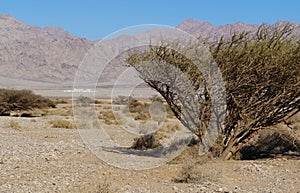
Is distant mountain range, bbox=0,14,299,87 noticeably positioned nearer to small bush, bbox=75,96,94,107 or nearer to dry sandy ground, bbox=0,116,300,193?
small bush, bbox=75,96,94,107

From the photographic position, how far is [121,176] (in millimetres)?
10367

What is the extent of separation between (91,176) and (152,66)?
413cm

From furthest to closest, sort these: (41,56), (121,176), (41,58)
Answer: (41,56), (41,58), (121,176)

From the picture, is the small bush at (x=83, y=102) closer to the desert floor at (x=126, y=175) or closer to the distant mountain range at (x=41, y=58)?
the desert floor at (x=126, y=175)


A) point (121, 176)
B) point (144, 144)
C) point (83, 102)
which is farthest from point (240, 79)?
point (83, 102)

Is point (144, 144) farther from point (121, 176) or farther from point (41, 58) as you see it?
point (41, 58)

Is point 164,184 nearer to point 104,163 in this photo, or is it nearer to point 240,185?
point 240,185

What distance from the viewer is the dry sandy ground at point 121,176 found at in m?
9.10

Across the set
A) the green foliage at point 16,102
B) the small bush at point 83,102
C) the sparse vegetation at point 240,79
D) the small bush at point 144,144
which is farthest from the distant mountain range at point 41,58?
the sparse vegetation at point 240,79

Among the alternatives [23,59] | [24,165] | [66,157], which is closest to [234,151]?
[66,157]

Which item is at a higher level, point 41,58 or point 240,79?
point 41,58

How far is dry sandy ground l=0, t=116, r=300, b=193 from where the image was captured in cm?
910

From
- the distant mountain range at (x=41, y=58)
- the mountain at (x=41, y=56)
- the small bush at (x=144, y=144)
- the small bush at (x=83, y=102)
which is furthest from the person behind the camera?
the mountain at (x=41, y=56)

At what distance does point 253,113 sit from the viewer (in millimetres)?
12906
